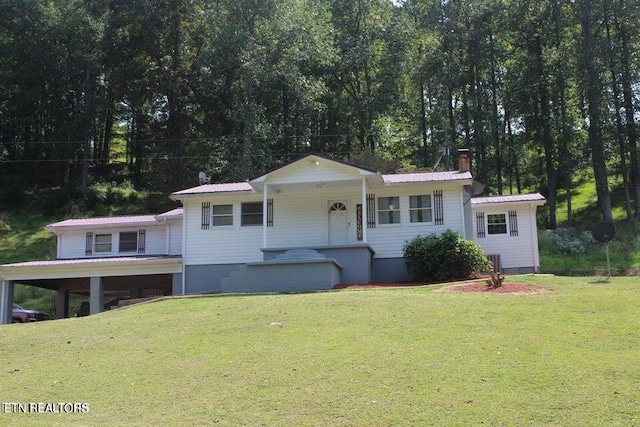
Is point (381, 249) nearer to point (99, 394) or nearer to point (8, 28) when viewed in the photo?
point (99, 394)

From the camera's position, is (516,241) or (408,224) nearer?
(408,224)

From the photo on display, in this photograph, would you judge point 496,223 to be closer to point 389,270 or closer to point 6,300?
point 389,270

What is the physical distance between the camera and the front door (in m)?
24.0

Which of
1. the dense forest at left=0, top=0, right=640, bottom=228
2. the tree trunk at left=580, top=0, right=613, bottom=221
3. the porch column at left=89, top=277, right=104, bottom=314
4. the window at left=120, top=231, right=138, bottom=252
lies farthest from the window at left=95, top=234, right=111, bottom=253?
the tree trunk at left=580, top=0, right=613, bottom=221

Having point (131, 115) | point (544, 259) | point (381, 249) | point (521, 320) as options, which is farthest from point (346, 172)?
point (131, 115)

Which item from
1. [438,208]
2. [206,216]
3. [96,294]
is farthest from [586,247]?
[96,294]

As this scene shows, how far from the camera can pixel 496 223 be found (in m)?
25.2

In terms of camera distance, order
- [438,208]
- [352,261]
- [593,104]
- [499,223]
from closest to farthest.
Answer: [352,261] → [438,208] → [499,223] → [593,104]

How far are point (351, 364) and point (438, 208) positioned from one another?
1406cm

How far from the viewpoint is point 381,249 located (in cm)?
2345

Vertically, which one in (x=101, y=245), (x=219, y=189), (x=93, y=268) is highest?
(x=219, y=189)

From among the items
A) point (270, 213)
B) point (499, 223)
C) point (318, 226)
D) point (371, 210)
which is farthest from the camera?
point (499, 223)

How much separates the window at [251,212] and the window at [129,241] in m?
5.45

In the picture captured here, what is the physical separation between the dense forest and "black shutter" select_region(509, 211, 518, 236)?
12822 mm
